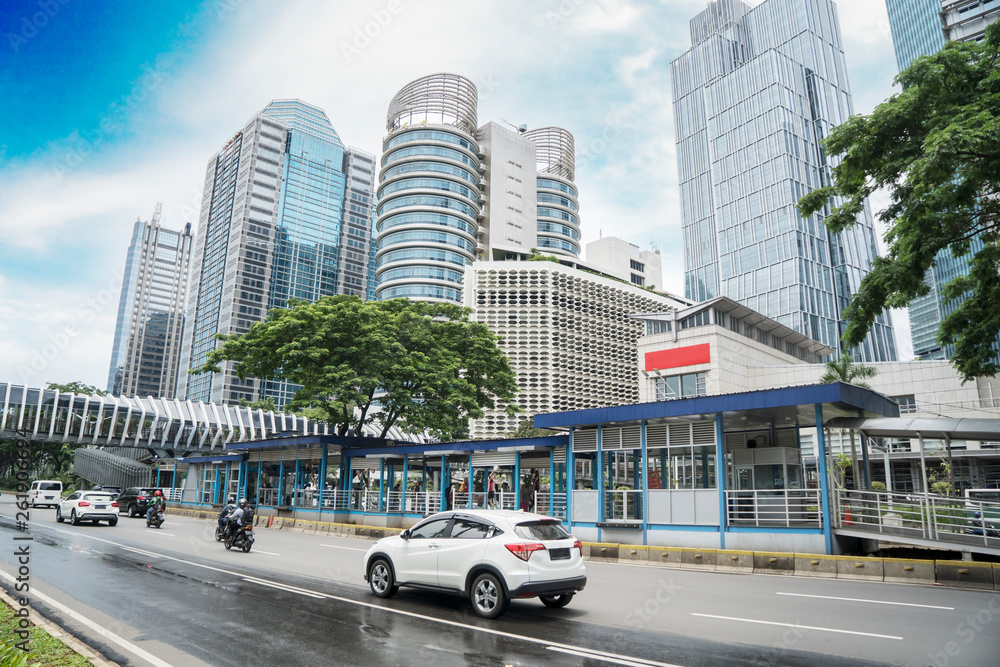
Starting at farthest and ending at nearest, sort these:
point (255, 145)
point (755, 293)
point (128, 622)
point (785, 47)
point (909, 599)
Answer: point (785, 47) → point (255, 145) → point (755, 293) → point (909, 599) → point (128, 622)

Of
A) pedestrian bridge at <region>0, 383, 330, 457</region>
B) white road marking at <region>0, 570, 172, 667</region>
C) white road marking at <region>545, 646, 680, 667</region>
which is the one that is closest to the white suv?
white road marking at <region>545, 646, 680, 667</region>

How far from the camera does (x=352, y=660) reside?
6617 mm

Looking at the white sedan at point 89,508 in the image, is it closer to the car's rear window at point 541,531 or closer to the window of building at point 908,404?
the car's rear window at point 541,531

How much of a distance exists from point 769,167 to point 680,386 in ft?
335

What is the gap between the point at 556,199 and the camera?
414ft

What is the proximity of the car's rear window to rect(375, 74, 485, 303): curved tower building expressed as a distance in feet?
293

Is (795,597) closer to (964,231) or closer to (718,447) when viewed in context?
(718,447)

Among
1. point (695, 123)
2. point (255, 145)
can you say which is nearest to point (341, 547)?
point (255, 145)

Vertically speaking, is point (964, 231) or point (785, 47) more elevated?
point (785, 47)

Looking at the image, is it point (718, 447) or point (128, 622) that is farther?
point (718, 447)

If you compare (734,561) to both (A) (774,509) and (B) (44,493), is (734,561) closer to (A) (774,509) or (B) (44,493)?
(A) (774,509)

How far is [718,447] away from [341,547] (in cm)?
1184

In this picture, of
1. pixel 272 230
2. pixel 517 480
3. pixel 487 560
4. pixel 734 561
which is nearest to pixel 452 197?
pixel 272 230

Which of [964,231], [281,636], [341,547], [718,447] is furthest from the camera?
[341,547]
